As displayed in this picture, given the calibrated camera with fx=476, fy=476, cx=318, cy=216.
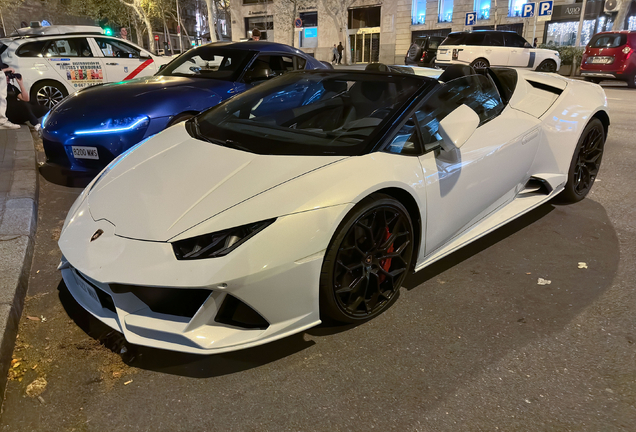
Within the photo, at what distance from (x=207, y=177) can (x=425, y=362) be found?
4.42ft

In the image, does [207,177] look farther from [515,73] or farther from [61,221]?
[515,73]

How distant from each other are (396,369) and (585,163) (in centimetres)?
299

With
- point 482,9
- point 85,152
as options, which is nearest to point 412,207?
point 85,152

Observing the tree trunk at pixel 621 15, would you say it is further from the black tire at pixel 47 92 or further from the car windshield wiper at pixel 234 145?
the car windshield wiper at pixel 234 145

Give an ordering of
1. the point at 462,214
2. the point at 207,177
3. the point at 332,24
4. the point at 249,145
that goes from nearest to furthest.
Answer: the point at 207,177 → the point at 249,145 → the point at 462,214 → the point at 332,24

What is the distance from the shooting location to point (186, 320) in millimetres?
1948

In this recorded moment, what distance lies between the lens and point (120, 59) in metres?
9.52

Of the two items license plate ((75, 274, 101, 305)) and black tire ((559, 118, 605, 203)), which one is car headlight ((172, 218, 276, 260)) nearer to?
license plate ((75, 274, 101, 305))

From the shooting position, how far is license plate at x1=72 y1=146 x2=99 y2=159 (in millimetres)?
4426

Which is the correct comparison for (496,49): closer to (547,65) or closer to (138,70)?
(547,65)

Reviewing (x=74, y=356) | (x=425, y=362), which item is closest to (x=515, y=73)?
(x=425, y=362)

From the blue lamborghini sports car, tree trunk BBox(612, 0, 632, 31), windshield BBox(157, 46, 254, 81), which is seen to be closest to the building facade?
tree trunk BBox(612, 0, 632, 31)

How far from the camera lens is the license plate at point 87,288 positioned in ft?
7.04

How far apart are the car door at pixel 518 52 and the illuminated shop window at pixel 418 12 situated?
57.3 ft
